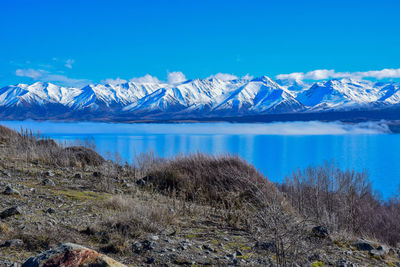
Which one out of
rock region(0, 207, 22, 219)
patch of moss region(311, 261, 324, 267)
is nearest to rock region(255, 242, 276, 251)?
patch of moss region(311, 261, 324, 267)

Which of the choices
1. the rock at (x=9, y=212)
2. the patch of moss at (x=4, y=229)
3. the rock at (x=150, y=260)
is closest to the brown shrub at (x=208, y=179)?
the rock at (x=9, y=212)

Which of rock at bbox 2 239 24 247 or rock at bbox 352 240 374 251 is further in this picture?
rock at bbox 352 240 374 251

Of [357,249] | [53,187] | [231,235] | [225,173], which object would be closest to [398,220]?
[225,173]

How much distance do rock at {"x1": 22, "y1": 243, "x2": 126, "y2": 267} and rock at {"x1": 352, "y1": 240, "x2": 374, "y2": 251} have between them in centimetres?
384

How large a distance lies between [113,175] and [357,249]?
268 inches

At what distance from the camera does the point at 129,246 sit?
4.26 meters

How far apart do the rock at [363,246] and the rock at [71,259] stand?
151 inches

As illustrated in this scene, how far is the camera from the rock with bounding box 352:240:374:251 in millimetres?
5080

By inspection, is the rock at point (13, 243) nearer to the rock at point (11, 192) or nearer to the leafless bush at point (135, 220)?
the leafless bush at point (135, 220)

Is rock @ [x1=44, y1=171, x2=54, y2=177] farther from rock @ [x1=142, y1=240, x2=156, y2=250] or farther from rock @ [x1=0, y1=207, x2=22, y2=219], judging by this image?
rock @ [x1=142, y1=240, x2=156, y2=250]

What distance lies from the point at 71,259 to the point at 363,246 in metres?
4.28

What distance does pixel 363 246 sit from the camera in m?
5.14

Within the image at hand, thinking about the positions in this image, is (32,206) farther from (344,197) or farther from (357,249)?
(344,197)

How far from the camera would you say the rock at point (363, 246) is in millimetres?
5080
